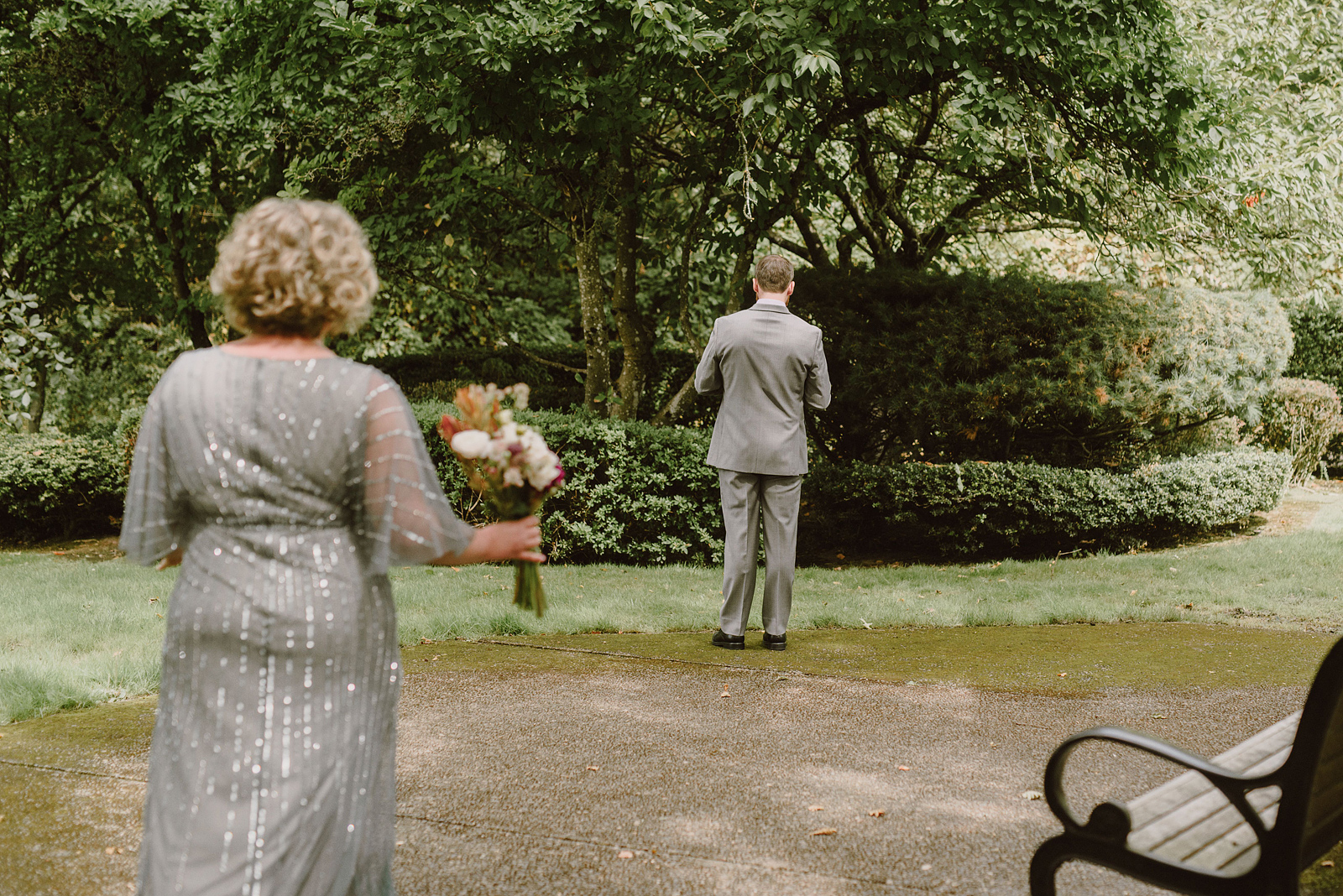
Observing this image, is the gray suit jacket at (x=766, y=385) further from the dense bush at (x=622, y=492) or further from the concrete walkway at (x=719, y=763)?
the dense bush at (x=622, y=492)

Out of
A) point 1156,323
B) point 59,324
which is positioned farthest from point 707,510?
point 59,324

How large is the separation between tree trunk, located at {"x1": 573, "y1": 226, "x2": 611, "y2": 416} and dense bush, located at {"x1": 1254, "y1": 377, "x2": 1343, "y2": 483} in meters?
8.10

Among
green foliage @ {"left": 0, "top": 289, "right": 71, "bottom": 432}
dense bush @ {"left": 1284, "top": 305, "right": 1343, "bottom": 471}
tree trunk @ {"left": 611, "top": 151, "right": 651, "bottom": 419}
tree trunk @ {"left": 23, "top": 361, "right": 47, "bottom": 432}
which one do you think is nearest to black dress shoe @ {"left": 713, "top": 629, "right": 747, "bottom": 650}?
tree trunk @ {"left": 611, "top": 151, "right": 651, "bottom": 419}

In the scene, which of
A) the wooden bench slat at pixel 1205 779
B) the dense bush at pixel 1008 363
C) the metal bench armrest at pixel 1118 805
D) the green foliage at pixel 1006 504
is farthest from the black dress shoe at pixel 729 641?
the dense bush at pixel 1008 363

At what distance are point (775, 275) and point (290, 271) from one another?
3.77 m

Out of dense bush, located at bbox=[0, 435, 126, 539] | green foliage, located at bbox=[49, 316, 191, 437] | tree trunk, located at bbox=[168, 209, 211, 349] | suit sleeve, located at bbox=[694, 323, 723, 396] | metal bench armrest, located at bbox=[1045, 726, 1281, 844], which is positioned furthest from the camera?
green foliage, located at bbox=[49, 316, 191, 437]

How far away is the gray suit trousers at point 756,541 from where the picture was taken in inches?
219

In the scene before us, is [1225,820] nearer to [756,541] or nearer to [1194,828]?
[1194,828]

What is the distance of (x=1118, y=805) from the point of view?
2.35 m

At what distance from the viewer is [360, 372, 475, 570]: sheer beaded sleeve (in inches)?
82.1

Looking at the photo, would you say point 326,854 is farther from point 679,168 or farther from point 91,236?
point 91,236

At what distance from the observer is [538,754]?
4.02 metres

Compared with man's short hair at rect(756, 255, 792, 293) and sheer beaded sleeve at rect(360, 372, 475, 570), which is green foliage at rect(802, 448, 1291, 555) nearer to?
man's short hair at rect(756, 255, 792, 293)

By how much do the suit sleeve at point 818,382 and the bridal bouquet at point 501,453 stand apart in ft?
10.7
